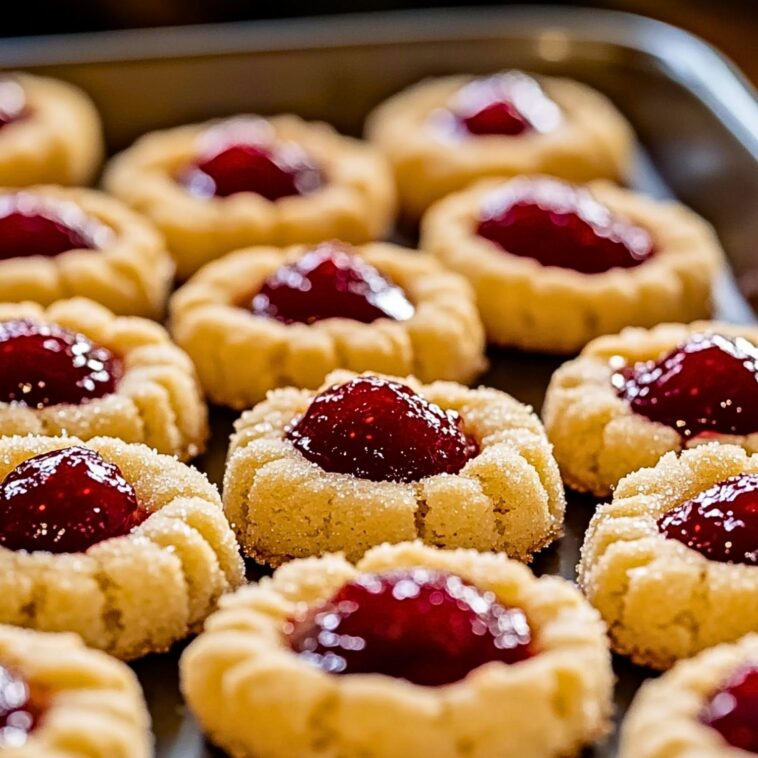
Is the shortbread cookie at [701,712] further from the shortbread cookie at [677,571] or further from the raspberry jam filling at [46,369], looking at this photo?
the raspberry jam filling at [46,369]

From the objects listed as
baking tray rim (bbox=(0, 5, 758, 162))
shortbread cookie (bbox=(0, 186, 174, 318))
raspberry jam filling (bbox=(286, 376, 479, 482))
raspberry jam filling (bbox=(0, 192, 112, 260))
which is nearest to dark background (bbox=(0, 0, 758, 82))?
baking tray rim (bbox=(0, 5, 758, 162))

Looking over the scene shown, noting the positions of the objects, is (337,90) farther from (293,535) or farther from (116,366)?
(293,535)

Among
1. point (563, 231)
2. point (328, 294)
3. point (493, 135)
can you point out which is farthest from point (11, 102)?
point (563, 231)

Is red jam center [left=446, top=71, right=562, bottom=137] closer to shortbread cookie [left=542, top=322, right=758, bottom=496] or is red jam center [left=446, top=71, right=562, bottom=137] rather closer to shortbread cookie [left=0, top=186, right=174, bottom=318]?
shortbread cookie [left=0, top=186, right=174, bottom=318]

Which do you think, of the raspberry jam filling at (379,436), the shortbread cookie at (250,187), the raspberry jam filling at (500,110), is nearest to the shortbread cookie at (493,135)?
the raspberry jam filling at (500,110)

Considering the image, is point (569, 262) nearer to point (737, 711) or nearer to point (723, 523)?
point (723, 523)

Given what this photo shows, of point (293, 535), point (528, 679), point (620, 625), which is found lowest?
point (293, 535)

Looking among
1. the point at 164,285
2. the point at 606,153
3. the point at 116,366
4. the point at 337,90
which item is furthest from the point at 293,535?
the point at 337,90
